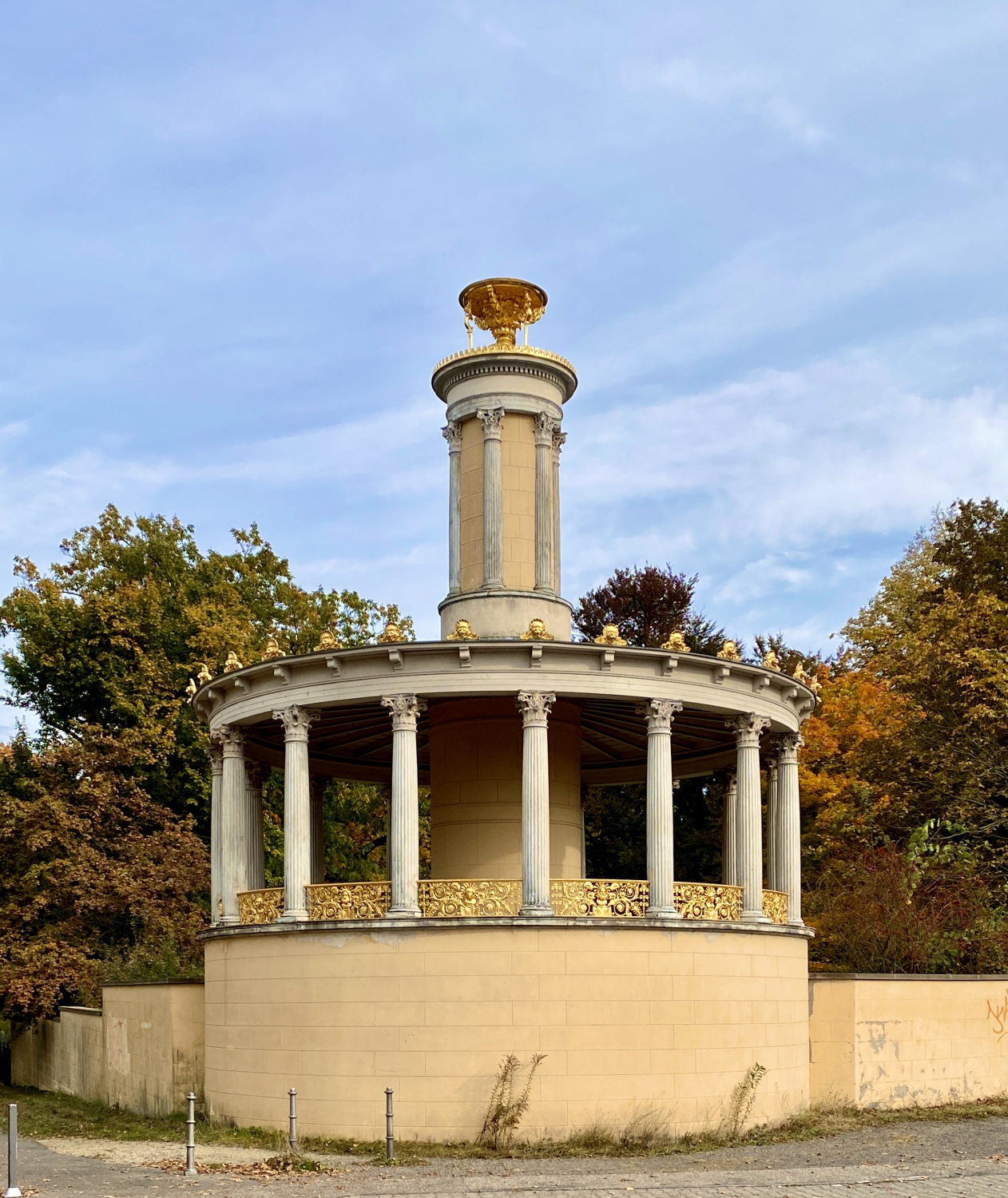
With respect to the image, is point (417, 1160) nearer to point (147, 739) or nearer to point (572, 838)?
point (572, 838)

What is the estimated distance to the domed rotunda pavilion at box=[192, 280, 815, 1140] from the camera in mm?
23891

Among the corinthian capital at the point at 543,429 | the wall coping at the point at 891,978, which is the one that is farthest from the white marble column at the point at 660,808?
the corinthian capital at the point at 543,429

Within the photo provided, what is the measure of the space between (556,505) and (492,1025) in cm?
1049

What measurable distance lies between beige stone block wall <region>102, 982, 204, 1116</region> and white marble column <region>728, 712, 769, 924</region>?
34.0 feet

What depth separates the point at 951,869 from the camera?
38281 millimetres

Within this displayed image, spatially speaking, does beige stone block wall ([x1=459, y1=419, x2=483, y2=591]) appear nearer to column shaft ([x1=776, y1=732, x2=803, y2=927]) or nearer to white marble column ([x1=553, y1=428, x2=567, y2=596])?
white marble column ([x1=553, y1=428, x2=567, y2=596])

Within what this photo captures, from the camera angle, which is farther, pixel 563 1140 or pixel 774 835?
pixel 774 835

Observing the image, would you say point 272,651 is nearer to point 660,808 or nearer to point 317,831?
point 660,808

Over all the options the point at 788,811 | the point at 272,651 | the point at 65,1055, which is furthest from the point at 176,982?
the point at 788,811

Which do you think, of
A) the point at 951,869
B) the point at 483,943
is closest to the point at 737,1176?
the point at 483,943

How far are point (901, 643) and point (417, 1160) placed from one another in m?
34.3

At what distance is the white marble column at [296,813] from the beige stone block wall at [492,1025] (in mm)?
609

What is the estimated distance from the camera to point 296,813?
25.8 meters

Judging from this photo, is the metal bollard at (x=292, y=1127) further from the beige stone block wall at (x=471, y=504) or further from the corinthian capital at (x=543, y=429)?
the corinthian capital at (x=543, y=429)
